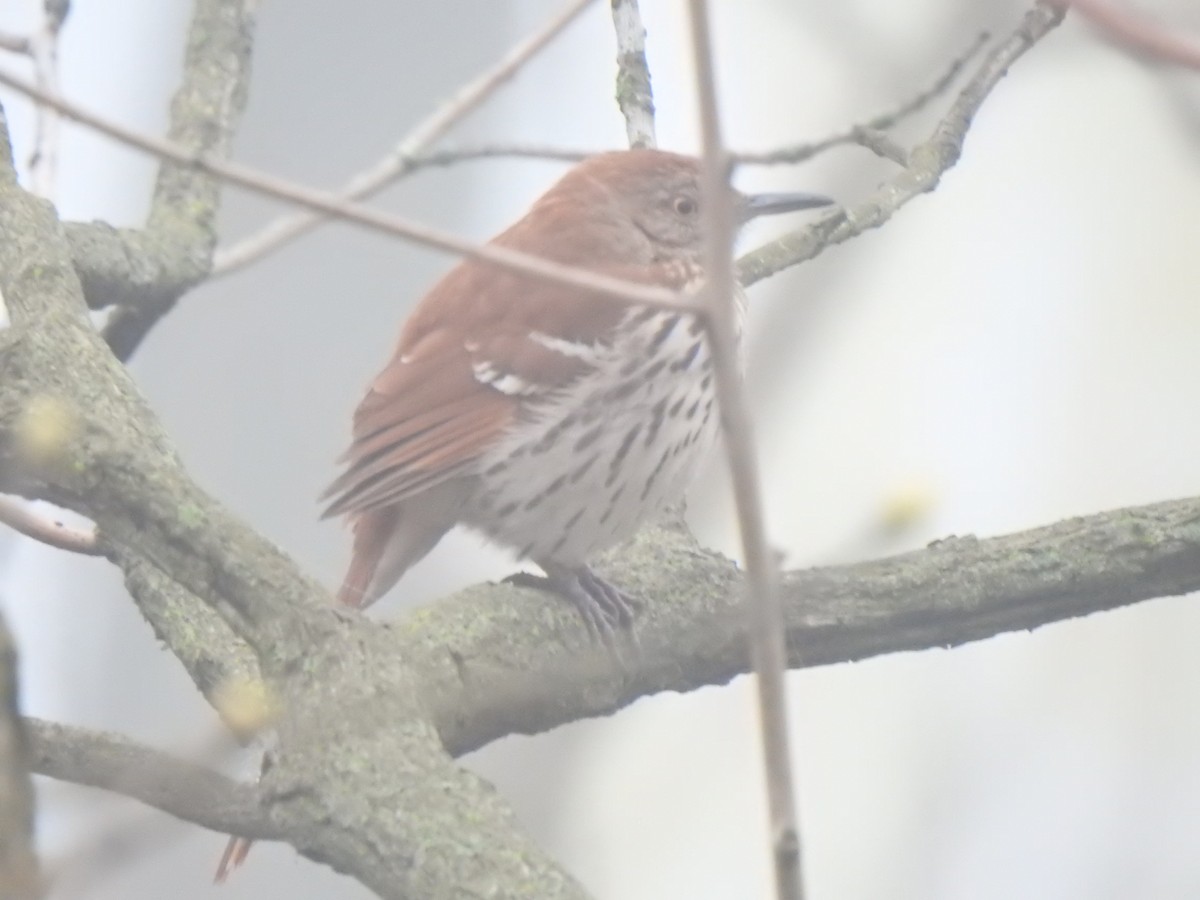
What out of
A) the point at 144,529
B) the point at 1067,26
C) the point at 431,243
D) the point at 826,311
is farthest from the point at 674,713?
the point at 431,243

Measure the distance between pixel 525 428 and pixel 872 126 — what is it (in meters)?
1.04

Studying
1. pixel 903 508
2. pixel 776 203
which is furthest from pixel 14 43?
pixel 903 508

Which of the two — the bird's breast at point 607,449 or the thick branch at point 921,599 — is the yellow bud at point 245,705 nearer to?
the thick branch at point 921,599

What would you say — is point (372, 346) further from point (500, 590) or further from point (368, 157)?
point (500, 590)

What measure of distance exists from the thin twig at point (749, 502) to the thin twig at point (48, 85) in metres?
2.03

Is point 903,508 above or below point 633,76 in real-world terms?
below

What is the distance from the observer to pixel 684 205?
3463 millimetres

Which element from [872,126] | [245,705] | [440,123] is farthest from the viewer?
[872,126]

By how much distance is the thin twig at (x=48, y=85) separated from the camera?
2.92 m

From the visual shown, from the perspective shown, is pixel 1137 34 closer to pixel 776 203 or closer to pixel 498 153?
pixel 498 153

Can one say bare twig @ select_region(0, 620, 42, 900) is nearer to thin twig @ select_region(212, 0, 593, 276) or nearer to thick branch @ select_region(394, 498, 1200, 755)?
thin twig @ select_region(212, 0, 593, 276)

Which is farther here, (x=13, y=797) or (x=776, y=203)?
(x=776, y=203)

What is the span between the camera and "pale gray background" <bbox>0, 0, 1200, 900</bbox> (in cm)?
349

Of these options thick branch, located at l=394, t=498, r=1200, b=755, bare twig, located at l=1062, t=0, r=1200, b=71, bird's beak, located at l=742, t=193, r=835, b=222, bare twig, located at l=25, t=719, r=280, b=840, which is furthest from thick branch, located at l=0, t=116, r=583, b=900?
bird's beak, located at l=742, t=193, r=835, b=222
